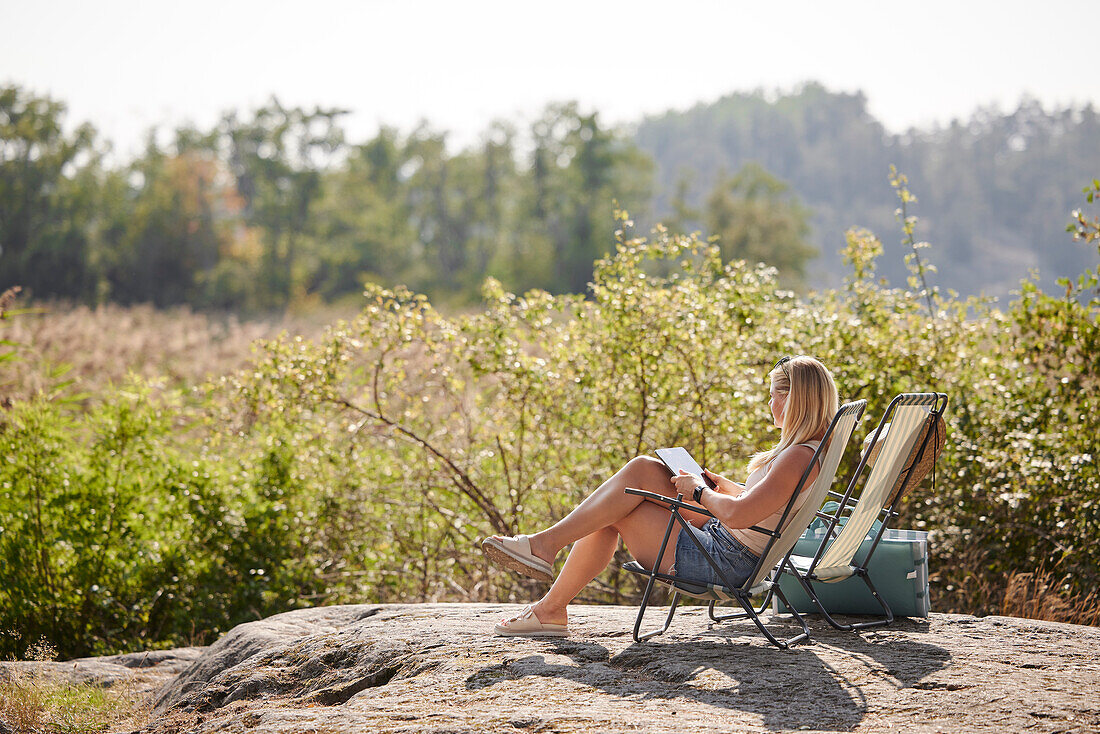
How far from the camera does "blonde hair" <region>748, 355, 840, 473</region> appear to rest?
3.24m

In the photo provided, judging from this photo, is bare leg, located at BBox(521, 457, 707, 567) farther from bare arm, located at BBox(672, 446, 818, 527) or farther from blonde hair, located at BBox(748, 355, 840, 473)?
blonde hair, located at BBox(748, 355, 840, 473)

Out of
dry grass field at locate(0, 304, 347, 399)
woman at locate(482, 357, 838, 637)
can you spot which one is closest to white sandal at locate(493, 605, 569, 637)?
woman at locate(482, 357, 838, 637)

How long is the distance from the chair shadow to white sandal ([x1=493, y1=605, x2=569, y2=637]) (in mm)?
76

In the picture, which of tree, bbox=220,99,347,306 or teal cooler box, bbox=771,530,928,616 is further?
tree, bbox=220,99,347,306

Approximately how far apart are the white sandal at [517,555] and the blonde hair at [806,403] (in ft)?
3.37

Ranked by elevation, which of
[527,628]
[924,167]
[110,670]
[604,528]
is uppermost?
[924,167]

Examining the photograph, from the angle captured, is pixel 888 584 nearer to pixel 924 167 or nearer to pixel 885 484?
pixel 885 484

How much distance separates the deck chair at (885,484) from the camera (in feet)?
10.9

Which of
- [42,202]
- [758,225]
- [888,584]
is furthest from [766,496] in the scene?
[758,225]

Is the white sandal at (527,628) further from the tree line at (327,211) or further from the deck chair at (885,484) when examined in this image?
the tree line at (327,211)

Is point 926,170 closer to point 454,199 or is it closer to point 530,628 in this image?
point 454,199

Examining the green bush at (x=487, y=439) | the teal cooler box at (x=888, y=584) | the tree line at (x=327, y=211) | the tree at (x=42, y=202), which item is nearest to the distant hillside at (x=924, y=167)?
the tree line at (x=327, y=211)

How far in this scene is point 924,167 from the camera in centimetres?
11662

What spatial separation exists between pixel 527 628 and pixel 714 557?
30.4 inches
